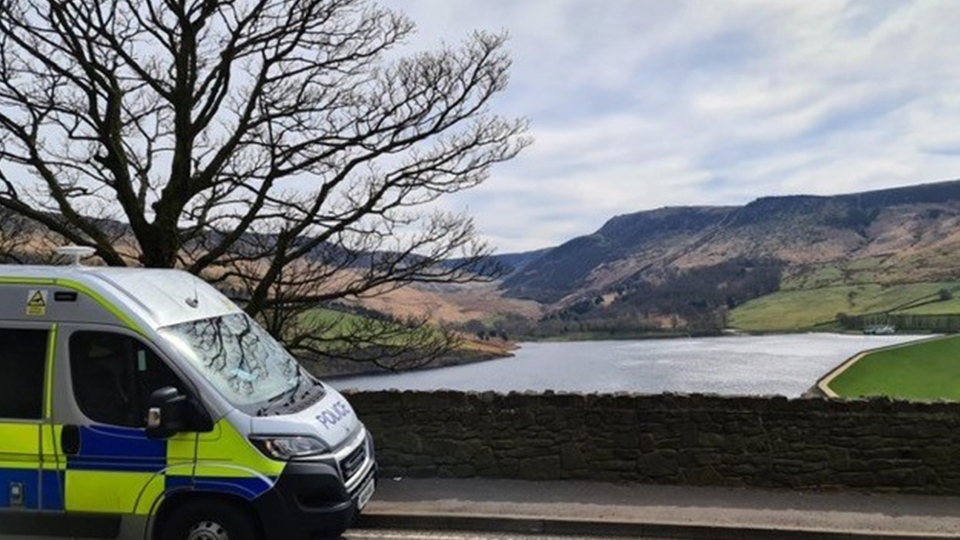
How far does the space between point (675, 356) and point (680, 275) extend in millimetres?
116894

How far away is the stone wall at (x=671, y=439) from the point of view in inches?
333

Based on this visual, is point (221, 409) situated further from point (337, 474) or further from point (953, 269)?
point (953, 269)

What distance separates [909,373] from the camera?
38.7 m

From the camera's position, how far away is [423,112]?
15273mm

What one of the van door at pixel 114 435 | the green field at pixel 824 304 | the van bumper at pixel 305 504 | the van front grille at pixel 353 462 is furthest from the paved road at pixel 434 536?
the green field at pixel 824 304

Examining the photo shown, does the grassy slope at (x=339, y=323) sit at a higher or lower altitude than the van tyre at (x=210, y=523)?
higher

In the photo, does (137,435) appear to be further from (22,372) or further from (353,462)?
(353,462)

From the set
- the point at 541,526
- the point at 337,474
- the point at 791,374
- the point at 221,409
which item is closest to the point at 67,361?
the point at 221,409

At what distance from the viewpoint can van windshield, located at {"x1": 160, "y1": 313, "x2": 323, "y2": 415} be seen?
236 inches

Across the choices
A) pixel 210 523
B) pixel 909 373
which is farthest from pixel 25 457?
pixel 909 373

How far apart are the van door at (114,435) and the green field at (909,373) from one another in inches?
1018

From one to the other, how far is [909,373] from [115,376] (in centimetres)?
4078

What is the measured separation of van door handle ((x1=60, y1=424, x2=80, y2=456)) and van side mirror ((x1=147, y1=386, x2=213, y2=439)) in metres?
0.58

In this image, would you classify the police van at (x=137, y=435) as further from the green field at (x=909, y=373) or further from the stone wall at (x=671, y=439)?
the green field at (x=909, y=373)
